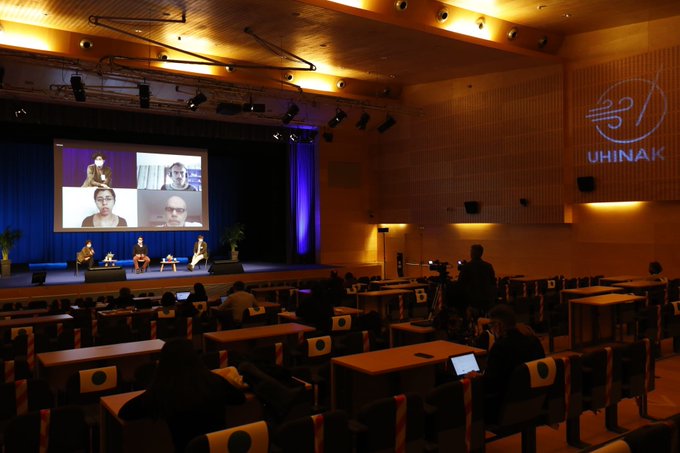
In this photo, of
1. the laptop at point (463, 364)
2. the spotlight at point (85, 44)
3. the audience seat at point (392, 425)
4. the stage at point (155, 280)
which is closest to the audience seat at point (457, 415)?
the audience seat at point (392, 425)

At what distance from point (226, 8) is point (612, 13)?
805 cm

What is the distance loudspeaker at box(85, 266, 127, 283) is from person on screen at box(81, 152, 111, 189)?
11.2 feet

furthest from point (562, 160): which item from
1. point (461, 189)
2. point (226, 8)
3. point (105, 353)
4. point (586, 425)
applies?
point (105, 353)

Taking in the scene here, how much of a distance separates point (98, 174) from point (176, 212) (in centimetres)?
248

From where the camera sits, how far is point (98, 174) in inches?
640

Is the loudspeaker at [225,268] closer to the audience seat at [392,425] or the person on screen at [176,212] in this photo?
the person on screen at [176,212]

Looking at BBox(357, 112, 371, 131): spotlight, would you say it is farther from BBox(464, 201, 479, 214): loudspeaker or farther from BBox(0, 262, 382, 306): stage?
BBox(0, 262, 382, 306): stage

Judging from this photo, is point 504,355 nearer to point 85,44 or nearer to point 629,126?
point 629,126

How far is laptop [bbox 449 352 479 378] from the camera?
4555mm

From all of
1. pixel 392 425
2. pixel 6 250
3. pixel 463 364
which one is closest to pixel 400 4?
pixel 463 364

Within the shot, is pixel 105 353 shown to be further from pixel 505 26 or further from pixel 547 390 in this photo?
pixel 505 26

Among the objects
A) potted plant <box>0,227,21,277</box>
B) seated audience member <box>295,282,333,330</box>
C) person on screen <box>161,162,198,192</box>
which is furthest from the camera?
person on screen <box>161,162,198,192</box>

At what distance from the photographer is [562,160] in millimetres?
14031

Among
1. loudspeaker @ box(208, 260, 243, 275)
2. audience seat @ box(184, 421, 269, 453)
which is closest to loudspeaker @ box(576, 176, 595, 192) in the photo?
loudspeaker @ box(208, 260, 243, 275)
